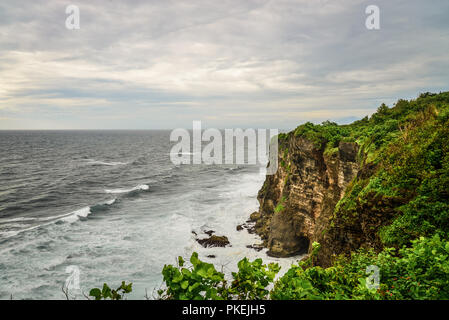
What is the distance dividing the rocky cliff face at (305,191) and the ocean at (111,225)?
243cm

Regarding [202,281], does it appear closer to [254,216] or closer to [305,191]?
[305,191]

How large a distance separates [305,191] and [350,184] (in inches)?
403

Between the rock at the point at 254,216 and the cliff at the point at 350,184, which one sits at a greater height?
the cliff at the point at 350,184

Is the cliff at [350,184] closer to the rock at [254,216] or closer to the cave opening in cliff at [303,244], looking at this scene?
the cave opening in cliff at [303,244]

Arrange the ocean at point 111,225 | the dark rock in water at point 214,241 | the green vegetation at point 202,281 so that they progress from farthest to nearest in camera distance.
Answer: the dark rock in water at point 214,241 → the ocean at point 111,225 → the green vegetation at point 202,281

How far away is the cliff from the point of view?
10.1m

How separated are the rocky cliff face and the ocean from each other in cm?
243

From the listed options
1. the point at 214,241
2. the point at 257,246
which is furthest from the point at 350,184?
the point at 214,241

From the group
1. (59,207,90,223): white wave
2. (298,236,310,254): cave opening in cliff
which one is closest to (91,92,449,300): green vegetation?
(298,236,310,254): cave opening in cliff

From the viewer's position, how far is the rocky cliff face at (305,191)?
71.3 feet

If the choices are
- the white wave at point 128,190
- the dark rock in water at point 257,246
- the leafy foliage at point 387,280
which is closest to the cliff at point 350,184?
the dark rock in water at point 257,246

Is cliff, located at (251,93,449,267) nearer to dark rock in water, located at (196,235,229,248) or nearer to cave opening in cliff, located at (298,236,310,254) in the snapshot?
cave opening in cliff, located at (298,236,310,254)

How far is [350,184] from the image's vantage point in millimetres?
15945
